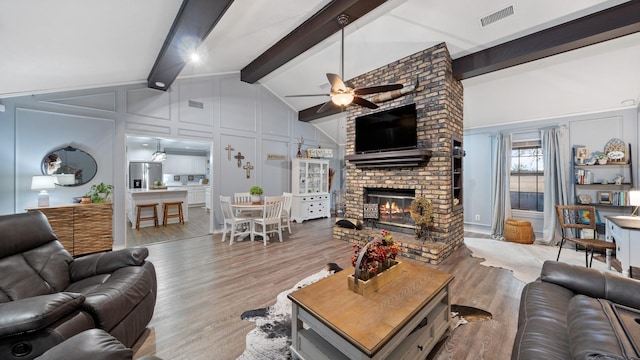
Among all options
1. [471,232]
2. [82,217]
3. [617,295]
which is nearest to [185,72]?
[82,217]

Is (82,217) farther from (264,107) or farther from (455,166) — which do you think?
(455,166)

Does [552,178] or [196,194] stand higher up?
[552,178]

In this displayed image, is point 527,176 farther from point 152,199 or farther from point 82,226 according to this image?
point 152,199

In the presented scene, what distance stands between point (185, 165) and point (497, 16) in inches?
408

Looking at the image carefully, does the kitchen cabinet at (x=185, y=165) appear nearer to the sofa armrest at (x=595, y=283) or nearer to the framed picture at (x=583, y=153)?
the sofa armrest at (x=595, y=283)

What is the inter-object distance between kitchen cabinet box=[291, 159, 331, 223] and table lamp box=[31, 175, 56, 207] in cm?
465

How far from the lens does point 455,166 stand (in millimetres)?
4141

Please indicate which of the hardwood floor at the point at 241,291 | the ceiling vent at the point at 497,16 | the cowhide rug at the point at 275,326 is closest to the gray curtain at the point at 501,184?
the hardwood floor at the point at 241,291

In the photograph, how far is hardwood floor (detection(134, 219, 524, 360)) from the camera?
5.98 ft

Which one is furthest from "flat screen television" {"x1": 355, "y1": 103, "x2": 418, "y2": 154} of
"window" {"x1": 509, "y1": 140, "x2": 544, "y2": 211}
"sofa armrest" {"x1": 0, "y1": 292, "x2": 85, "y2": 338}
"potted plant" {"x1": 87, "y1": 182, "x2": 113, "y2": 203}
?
"potted plant" {"x1": 87, "y1": 182, "x2": 113, "y2": 203}

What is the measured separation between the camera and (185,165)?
9.59m

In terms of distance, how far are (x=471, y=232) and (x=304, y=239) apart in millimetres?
3928

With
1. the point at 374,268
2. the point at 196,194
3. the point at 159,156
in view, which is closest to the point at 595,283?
the point at 374,268

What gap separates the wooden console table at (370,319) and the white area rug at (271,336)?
0.64 feet
